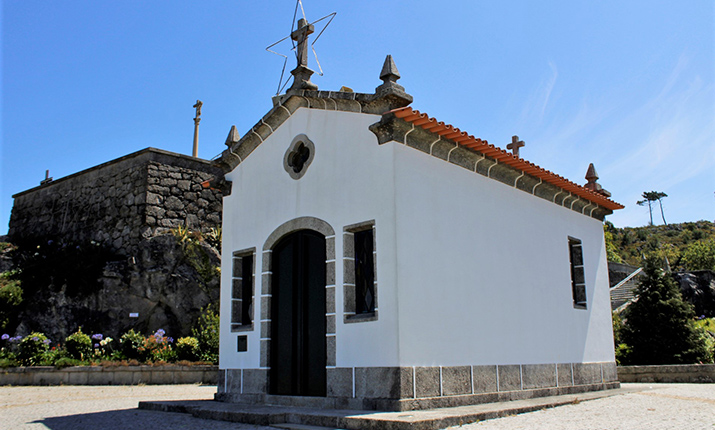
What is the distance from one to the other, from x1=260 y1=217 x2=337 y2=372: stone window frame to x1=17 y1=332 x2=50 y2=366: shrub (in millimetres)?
7974

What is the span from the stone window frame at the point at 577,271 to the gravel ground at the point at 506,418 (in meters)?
1.82

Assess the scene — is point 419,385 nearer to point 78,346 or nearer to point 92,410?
point 92,410

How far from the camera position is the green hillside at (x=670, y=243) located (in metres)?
39.3

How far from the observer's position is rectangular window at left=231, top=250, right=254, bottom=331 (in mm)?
8820

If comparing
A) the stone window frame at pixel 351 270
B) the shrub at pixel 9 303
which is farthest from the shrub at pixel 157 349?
the stone window frame at pixel 351 270

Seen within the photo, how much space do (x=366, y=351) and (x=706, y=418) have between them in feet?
12.2

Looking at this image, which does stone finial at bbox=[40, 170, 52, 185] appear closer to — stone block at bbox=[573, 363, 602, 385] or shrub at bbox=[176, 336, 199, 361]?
shrub at bbox=[176, 336, 199, 361]

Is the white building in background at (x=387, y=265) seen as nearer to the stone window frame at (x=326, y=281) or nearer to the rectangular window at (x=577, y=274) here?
the stone window frame at (x=326, y=281)

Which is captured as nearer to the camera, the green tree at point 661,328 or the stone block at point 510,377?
the stone block at point 510,377

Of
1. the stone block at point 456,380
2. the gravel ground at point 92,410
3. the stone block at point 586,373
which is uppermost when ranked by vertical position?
the stone block at point 456,380

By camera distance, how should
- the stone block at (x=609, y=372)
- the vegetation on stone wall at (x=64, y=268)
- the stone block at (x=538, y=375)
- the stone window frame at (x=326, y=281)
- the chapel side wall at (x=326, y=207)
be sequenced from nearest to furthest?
the chapel side wall at (x=326, y=207) < the stone window frame at (x=326, y=281) < the stone block at (x=538, y=375) < the stone block at (x=609, y=372) < the vegetation on stone wall at (x=64, y=268)

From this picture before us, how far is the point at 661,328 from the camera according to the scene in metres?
12.6

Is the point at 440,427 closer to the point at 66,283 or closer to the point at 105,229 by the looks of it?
the point at 66,283

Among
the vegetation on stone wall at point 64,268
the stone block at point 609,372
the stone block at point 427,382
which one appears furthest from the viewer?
the vegetation on stone wall at point 64,268
